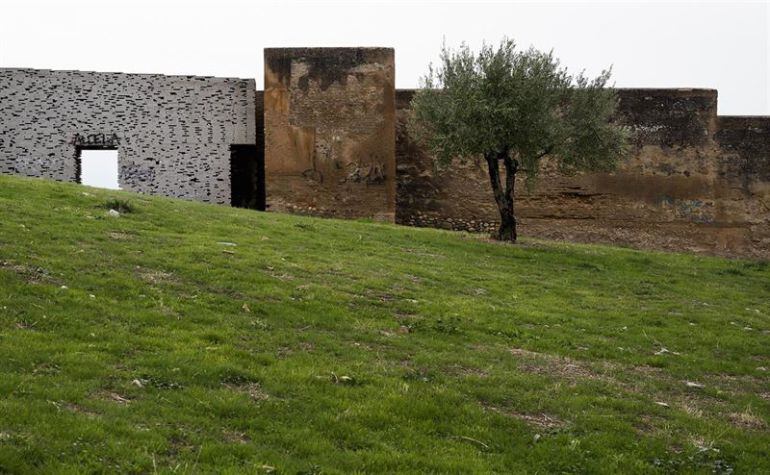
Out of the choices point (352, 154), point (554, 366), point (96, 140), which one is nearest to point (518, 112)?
point (352, 154)

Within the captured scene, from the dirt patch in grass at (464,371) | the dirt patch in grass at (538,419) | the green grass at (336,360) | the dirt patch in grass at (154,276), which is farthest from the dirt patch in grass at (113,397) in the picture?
the dirt patch in grass at (154,276)

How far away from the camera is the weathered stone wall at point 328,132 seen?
27.5m

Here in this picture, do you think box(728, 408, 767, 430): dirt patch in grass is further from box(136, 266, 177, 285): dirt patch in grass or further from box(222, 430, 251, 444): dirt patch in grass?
box(136, 266, 177, 285): dirt patch in grass

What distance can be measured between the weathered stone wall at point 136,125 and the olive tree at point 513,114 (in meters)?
8.53

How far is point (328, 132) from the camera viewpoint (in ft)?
90.4

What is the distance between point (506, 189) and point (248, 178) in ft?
36.3

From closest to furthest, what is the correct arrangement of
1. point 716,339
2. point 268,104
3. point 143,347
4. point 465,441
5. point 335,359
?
point 465,441, point 143,347, point 335,359, point 716,339, point 268,104

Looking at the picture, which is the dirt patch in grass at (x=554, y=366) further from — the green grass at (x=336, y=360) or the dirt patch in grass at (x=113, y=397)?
the dirt patch in grass at (x=113, y=397)

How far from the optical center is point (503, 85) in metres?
20.9

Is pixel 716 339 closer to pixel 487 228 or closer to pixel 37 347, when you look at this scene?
pixel 37 347

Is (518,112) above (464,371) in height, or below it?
above

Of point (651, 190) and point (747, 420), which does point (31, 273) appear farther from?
point (651, 190)

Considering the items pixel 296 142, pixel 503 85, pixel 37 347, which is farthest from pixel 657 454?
pixel 296 142

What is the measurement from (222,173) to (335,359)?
1970 cm
